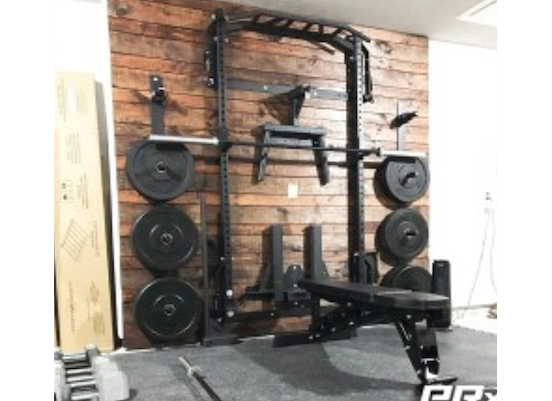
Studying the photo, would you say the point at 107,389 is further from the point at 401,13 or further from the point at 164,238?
the point at 401,13

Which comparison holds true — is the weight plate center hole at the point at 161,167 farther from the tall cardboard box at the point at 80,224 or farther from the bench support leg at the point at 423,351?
the bench support leg at the point at 423,351

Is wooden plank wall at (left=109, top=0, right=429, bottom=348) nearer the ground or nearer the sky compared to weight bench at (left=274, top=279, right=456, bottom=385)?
nearer the sky

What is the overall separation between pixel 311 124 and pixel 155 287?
6.26ft

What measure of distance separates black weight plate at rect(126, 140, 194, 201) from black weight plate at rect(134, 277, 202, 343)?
649 mm

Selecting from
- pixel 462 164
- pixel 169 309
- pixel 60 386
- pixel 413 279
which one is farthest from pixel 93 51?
pixel 462 164

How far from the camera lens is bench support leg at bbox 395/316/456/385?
7.80 feet

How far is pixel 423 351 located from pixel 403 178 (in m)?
2.07

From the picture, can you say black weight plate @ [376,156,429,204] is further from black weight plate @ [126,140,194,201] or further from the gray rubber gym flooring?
black weight plate @ [126,140,194,201]

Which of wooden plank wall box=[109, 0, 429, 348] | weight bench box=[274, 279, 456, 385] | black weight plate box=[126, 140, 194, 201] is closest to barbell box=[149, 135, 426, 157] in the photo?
black weight plate box=[126, 140, 194, 201]

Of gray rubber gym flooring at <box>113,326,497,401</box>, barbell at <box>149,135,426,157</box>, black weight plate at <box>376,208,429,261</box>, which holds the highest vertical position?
barbell at <box>149,135,426,157</box>

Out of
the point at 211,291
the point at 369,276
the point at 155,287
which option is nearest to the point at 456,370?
the point at 369,276

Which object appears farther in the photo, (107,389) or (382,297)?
(382,297)

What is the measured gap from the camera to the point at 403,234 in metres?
4.13

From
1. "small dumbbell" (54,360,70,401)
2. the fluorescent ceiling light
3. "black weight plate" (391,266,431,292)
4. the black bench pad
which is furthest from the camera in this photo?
"black weight plate" (391,266,431,292)
